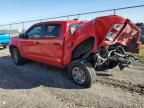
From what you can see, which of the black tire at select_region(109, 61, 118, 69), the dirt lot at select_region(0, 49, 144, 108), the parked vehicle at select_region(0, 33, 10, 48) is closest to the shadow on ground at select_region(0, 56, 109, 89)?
the dirt lot at select_region(0, 49, 144, 108)

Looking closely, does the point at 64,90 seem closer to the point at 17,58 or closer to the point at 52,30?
the point at 52,30

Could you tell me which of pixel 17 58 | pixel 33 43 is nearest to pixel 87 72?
pixel 33 43

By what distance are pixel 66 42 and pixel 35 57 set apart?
200 cm

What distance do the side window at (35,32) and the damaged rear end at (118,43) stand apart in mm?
2521

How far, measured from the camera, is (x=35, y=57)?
856 centimetres

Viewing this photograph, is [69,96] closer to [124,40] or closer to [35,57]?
[124,40]

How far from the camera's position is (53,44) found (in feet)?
24.2

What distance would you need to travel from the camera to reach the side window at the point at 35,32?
822 centimetres

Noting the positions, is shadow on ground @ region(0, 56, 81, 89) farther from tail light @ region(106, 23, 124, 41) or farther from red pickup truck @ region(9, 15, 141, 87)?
tail light @ region(106, 23, 124, 41)

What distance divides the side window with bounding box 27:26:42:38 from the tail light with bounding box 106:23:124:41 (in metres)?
2.78

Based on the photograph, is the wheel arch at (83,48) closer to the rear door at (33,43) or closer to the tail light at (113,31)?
the tail light at (113,31)

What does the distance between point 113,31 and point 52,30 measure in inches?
85.0

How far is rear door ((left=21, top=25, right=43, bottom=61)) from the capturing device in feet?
26.8

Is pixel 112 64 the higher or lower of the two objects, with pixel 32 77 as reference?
higher
